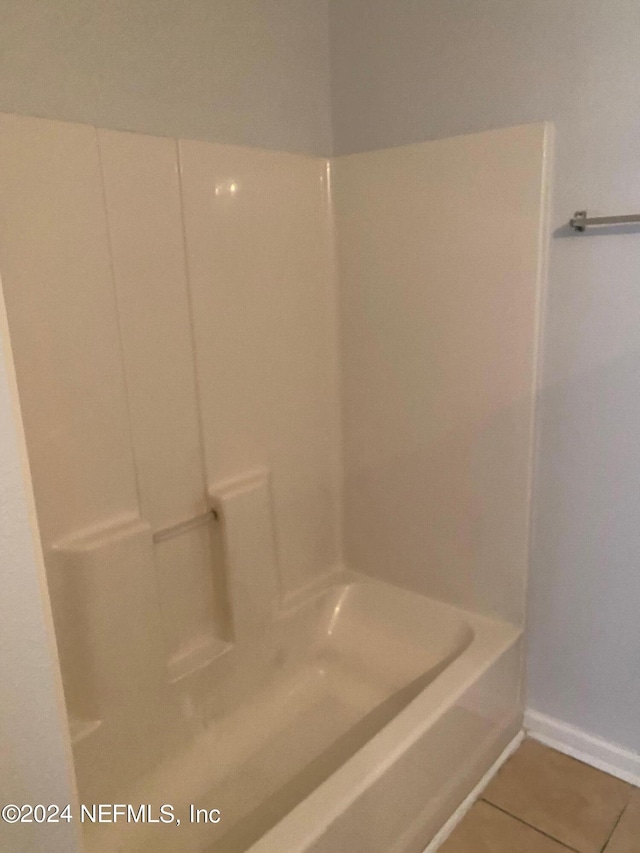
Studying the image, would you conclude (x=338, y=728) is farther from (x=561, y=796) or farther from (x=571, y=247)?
(x=571, y=247)

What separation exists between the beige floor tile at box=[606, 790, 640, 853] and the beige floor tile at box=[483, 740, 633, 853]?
0.02m

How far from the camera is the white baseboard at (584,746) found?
1728 mm

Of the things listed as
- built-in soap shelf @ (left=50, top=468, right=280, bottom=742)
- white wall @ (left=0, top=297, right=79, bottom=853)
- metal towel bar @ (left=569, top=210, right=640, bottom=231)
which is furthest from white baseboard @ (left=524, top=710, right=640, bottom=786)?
white wall @ (left=0, top=297, right=79, bottom=853)

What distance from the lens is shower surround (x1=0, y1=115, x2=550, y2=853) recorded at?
1.40 metres


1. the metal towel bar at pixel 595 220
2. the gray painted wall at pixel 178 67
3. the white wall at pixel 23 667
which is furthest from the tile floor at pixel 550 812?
the gray painted wall at pixel 178 67

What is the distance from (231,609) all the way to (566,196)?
55.9 inches

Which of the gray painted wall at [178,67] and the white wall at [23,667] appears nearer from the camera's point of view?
the white wall at [23,667]

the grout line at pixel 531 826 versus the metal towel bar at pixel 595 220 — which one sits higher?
the metal towel bar at pixel 595 220

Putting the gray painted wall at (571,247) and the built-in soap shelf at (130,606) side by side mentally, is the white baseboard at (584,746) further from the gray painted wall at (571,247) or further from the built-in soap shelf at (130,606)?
the built-in soap shelf at (130,606)

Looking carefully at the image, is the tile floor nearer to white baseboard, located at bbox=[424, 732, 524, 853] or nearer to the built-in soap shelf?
white baseboard, located at bbox=[424, 732, 524, 853]

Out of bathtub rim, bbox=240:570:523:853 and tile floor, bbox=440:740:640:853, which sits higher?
bathtub rim, bbox=240:570:523:853

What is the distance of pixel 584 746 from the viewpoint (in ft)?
5.90

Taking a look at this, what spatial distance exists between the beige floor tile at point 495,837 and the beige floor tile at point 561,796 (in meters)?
0.03

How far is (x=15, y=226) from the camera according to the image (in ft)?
4.22
